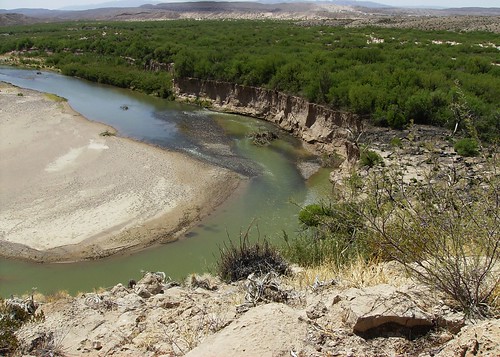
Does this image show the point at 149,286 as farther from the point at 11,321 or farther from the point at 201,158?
the point at 201,158

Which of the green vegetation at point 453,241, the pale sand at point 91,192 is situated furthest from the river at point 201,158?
the green vegetation at point 453,241

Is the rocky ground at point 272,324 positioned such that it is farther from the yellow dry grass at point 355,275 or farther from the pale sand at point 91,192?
the pale sand at point 91,192

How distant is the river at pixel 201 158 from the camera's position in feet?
40.4

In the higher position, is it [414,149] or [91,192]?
[414,149]

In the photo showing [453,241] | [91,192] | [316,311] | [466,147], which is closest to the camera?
[453,241]

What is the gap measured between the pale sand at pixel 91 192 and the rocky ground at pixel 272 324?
6.52 m

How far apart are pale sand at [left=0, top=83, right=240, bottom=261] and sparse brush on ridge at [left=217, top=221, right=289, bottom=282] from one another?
628 centimetres

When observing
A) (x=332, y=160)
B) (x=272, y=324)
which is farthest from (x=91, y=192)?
(x=272, y=324)

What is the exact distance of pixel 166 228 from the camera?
48.2 feet

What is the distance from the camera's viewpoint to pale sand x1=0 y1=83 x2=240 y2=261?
45.3ft

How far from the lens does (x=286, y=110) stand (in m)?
27.7

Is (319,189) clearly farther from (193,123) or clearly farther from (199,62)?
(199,62)

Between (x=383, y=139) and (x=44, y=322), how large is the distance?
15515mm

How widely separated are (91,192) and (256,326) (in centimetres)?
1388
